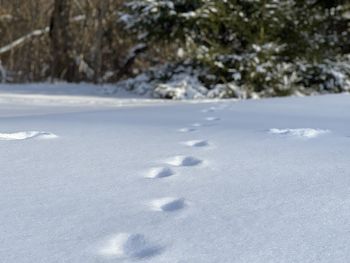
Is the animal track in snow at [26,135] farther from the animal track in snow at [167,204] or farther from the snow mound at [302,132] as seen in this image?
the snow mound at [302,132]

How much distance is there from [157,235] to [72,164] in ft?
3.04

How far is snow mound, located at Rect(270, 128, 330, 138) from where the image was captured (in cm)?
297

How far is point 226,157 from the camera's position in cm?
241

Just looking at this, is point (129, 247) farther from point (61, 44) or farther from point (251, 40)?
point (61, 44)

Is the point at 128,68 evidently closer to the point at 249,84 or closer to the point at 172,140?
the point at 249,84

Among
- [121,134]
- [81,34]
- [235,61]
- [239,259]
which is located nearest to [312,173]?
[239,259]

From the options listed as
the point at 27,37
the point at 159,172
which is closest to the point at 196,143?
the point at 159,172

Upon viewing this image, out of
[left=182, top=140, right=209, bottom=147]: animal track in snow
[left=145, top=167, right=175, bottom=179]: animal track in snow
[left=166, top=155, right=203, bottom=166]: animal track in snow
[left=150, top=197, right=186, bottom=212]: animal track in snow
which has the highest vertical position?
[left=182, top=140, right=209, bottom=147]: animal track in snow

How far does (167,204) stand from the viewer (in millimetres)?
1761

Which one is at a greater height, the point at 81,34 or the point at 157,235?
the point at 81,34

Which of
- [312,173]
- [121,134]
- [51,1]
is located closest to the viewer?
[312,173]

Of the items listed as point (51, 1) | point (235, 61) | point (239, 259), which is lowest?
point (239, 259)

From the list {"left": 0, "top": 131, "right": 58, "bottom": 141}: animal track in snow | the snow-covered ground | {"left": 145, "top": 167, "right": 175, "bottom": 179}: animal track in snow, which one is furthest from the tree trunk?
{"left": 145, "top": 167, "right": 175, "bottom": 179}: animal track in snow

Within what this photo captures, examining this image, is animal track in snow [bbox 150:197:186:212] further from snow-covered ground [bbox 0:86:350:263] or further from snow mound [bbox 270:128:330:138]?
snow mound [bbox 270:128:330:138]
